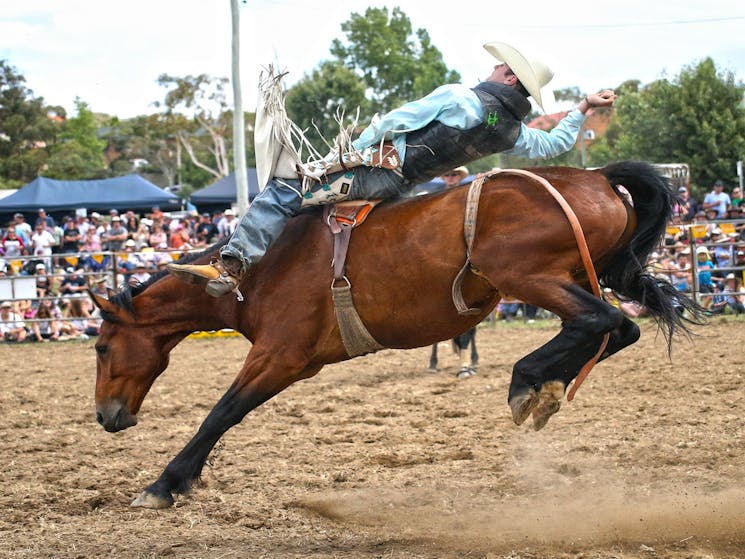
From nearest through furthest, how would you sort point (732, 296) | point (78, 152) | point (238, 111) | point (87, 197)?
point (732, 296) → point (238, 111) → point (87, 197) → point (78, 152)

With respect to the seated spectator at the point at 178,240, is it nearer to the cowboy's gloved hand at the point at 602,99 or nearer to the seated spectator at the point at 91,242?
the seated spectator at the point at 91,242

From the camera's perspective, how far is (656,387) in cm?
767

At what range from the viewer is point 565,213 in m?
4.11

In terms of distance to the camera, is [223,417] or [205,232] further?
[205,232]

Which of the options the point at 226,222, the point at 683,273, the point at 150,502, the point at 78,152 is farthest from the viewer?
the point at 78,152

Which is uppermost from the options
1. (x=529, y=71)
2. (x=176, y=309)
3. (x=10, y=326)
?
(x=529, y=71)

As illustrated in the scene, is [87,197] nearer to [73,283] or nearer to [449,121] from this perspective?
[73,283]

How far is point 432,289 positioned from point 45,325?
11322 mm

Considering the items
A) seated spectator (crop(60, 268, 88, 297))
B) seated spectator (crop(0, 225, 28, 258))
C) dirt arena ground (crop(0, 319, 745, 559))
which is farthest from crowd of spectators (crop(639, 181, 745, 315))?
seated spectator (crop(0, 225, 28, 258))

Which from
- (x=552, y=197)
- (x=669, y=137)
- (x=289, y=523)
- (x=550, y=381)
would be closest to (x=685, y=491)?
(x=550, y=381)

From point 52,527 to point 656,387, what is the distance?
5.12 meters

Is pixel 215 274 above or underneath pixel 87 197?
underneath

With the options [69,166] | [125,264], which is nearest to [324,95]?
[125,264]

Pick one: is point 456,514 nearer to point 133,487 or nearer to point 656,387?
point 133,487
